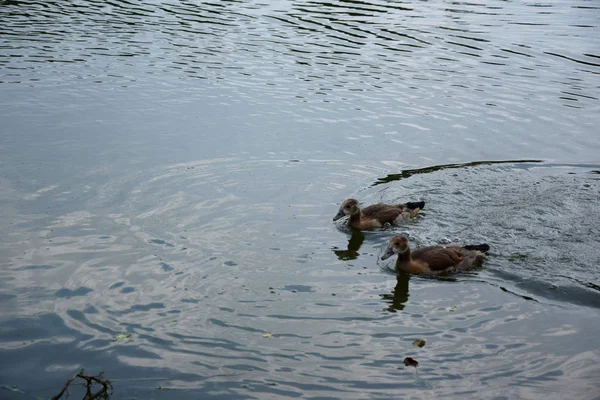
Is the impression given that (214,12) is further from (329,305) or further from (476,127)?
(329,305)

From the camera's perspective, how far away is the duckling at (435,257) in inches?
382

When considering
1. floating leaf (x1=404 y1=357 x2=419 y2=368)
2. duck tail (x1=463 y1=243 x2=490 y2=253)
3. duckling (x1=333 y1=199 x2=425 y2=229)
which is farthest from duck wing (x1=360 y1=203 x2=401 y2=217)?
floating leaf (x1=404 y1=357 x2=419 y2=368)

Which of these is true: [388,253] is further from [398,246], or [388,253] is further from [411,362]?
[411,362]

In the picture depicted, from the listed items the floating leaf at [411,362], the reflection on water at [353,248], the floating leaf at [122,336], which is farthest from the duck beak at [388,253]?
the floating leaf at [122,336]

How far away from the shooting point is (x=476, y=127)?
1501 cm

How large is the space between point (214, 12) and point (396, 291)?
1741 cm

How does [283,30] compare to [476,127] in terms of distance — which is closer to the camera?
[476,127]

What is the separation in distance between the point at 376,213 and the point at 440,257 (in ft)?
5.58

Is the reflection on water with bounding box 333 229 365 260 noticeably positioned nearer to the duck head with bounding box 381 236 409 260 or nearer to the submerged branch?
the duck head with bounding box 381 236 409 260

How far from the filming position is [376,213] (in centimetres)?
1120

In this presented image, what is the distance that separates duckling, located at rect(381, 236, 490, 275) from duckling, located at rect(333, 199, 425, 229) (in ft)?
3.71

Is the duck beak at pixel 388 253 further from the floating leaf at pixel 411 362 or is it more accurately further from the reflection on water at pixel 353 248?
the floating leaf at pixel 411 362

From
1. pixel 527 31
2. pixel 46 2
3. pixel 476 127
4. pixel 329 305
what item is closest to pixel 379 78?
pixel 476 127

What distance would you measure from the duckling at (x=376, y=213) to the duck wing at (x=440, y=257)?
1.25 m
